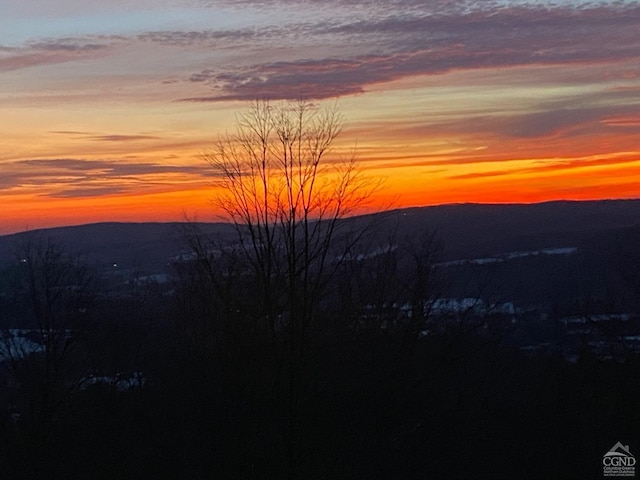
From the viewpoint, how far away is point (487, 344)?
17516 millimetres

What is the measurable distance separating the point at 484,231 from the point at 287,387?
3464cm

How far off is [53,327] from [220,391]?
6407 mm

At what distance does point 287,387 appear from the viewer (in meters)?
11.4

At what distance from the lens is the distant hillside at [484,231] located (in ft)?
124

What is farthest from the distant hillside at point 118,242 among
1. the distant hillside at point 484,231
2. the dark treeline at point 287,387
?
the dark treeline at point 287,387

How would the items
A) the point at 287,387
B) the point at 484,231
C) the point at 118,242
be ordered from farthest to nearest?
the point at 118,242 < the point at 484,231 < the point at 287,387

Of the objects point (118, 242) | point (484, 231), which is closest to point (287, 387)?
point (484, 231)

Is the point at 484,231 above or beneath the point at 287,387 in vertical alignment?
above

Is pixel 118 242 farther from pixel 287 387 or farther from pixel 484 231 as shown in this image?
pixel 287 387

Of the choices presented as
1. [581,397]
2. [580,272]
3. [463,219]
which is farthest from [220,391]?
[463,219]

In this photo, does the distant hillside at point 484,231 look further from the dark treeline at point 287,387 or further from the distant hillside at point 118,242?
the dark treeline at point 287,387

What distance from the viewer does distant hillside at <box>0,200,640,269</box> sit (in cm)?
3791

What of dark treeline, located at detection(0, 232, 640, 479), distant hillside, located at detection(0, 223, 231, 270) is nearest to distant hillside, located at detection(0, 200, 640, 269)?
distant hillside, located at detection(0, 223, 231, 270)

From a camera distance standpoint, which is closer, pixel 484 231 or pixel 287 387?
pixel 287 387
